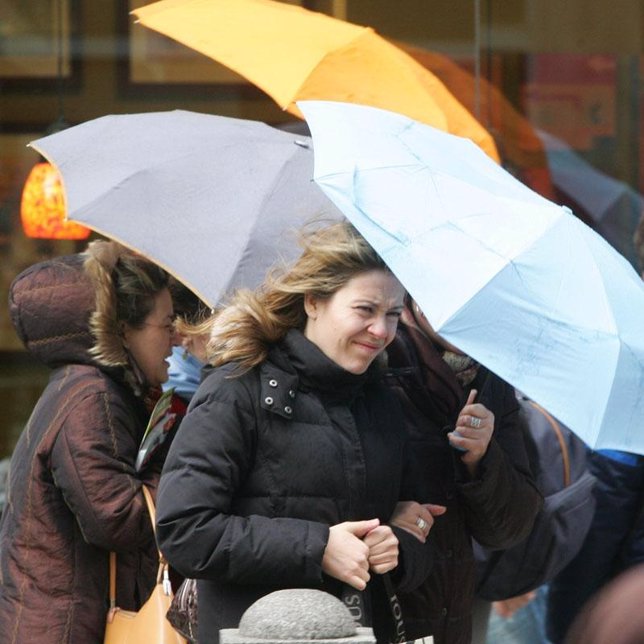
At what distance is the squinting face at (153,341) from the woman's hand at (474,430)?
113 centimetres

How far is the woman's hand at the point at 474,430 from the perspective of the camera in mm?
3803

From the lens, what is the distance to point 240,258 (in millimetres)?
4223

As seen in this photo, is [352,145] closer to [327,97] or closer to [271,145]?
[271,145]

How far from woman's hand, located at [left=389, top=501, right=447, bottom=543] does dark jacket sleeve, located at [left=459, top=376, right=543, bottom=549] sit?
127 millimetres

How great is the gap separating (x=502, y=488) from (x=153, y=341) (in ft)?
4.06

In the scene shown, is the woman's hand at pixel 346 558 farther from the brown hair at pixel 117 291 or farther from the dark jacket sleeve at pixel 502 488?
the brown hair at pixel 117 291

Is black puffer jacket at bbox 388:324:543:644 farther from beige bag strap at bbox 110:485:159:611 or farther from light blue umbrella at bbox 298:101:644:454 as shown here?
beige bag strap at bbox 110:485:159:611

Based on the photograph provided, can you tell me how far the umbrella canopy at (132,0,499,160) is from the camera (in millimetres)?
4918

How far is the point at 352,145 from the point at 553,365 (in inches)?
28.9

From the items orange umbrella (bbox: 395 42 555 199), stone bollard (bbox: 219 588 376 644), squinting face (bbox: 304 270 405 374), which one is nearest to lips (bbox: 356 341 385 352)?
squinting face (bbox: 304 270 405 374)

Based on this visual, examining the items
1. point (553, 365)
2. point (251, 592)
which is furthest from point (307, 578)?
point (553, 365)

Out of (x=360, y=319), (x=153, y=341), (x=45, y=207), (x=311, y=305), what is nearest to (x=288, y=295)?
(x=311, y=305)

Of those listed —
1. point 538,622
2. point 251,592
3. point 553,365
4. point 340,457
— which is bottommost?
point 538,622

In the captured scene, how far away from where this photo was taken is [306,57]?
4988mm
